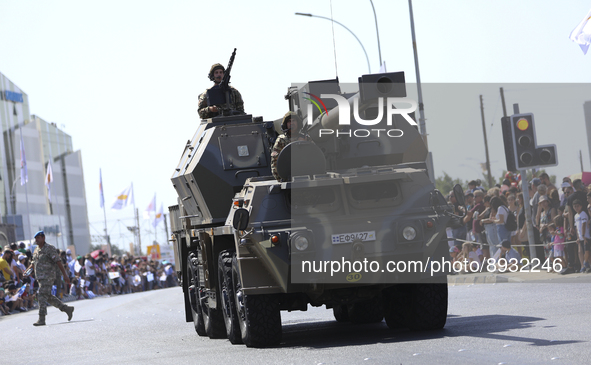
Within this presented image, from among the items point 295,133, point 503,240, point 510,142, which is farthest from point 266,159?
point 503,240

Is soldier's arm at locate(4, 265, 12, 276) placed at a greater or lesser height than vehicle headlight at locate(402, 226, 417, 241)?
lesser

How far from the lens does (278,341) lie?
1098cm

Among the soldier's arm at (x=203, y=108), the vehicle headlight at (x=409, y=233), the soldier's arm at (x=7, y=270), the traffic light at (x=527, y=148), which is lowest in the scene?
the soldier's arm at (x=7, y=270)

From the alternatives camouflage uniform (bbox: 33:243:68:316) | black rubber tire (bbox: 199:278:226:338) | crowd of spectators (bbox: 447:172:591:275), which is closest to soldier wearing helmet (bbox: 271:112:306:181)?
black rubber tire (bbox: 199:278:226:338)

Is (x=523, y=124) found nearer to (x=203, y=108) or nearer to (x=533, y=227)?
(x=533, y=227)

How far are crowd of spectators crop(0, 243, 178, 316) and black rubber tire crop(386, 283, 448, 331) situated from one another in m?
11.4

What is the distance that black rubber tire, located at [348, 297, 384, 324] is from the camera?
13695 millimetres

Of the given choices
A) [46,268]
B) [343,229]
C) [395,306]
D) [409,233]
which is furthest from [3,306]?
[409,233]

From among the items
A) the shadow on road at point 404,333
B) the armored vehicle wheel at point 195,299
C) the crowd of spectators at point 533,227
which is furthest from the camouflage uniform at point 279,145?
the crowd of spectators at point 533,227

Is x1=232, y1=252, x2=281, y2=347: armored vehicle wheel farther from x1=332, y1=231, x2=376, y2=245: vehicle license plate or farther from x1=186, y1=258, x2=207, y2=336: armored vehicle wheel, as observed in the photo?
x1=186, y1=258, x2=207, y2=336: armored vehicle wheel

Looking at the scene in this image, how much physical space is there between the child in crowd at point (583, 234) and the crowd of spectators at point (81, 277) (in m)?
10.9

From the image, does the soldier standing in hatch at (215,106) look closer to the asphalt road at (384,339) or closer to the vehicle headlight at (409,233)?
the asphalt road at (384,339)

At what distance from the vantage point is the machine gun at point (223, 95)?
14.6m

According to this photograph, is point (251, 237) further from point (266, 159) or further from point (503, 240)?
point (503, 240)
